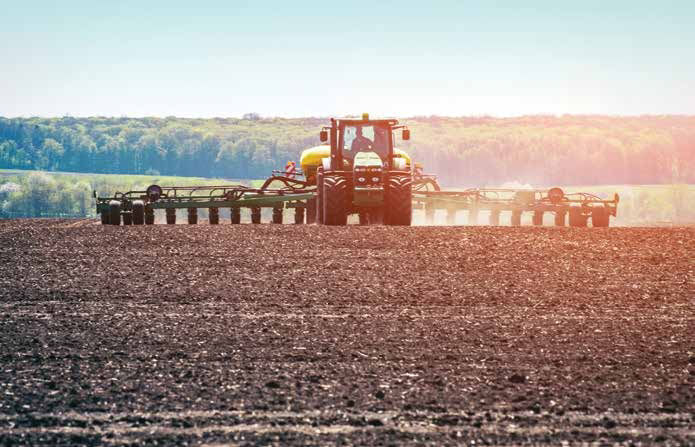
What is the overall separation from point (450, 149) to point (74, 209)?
31073 mm

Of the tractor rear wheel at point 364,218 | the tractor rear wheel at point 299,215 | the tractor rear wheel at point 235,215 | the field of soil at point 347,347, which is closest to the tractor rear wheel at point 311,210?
the tractor rear wheel at point 299,215

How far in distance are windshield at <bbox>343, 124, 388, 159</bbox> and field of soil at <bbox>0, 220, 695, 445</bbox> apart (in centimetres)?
662

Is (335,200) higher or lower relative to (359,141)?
lower

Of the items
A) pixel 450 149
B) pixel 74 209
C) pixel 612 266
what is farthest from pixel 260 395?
pixel 74 209

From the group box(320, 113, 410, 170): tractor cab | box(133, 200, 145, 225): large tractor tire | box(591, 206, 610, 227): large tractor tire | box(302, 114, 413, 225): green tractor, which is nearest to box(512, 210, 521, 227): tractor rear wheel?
box(591, 206, 610, 227): large tractor tire

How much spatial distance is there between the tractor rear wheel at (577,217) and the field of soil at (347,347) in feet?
28.6

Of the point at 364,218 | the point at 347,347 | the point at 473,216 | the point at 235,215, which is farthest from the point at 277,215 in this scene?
the point at 347,347

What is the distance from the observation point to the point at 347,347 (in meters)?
7.61

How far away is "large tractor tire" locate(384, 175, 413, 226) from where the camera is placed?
1916 cm

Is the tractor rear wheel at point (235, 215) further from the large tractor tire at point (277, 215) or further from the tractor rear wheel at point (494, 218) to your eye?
the tractor rear wheel at point (494, 218)

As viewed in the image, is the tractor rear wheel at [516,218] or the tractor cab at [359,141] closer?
the tractor cab at [359,141]

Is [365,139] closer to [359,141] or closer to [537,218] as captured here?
[359,141]

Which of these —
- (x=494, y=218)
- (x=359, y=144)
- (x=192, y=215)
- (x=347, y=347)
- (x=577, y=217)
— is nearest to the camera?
(x=347, y=347)

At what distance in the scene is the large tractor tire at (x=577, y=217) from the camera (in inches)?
901
